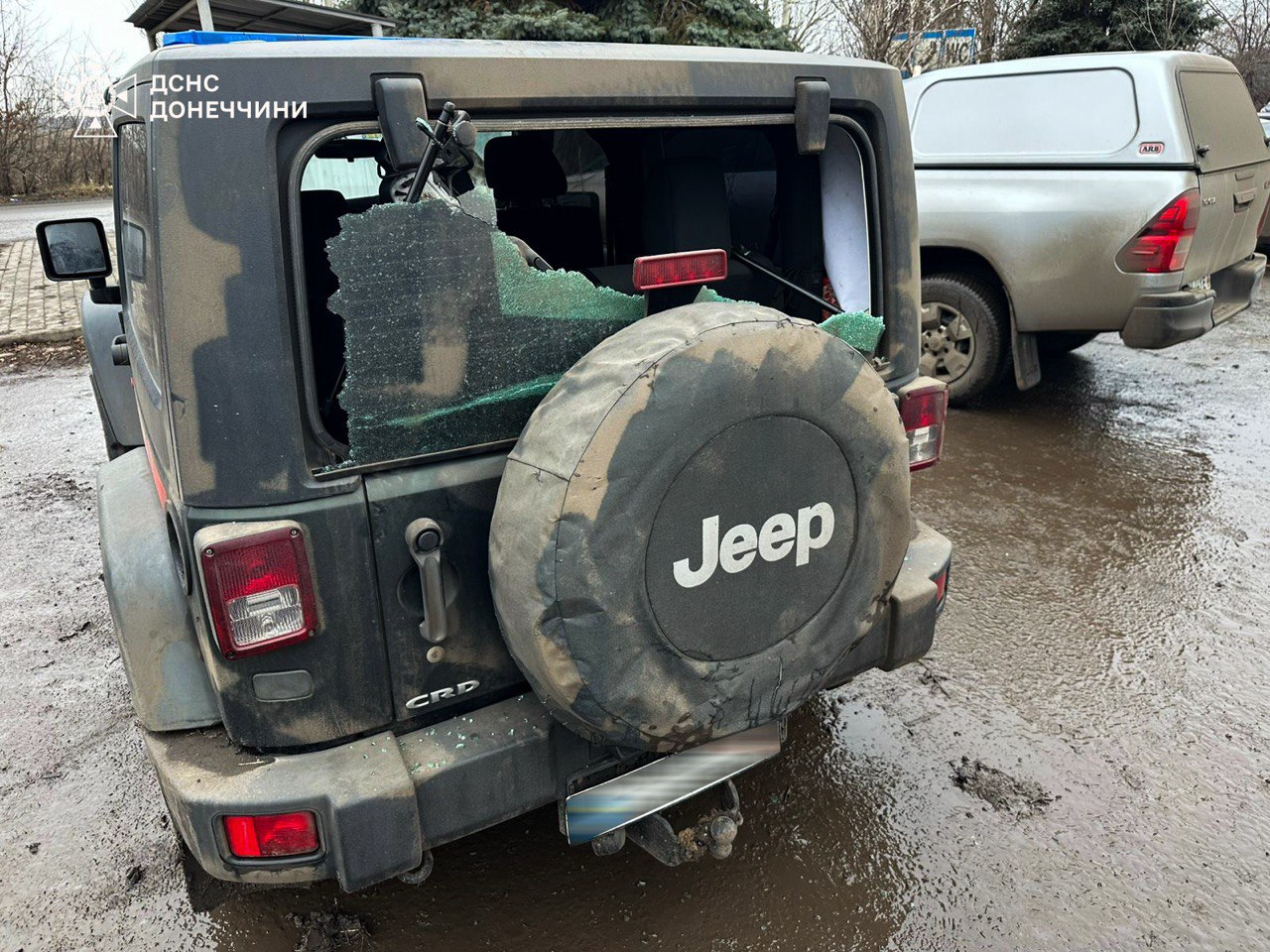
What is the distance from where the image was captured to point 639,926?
2.43 meters

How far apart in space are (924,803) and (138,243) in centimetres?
265

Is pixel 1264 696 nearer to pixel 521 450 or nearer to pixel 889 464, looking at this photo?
pixel 889 464

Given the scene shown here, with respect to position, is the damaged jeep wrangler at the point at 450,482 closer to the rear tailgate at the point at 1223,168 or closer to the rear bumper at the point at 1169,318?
the rear bumper at the point at 1169,318

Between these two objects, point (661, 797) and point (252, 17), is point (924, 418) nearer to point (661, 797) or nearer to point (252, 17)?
point (661, 797)

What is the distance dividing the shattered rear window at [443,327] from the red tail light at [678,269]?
0.16 metres

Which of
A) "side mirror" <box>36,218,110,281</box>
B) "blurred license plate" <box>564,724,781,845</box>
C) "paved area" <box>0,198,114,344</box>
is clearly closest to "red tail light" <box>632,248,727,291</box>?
"blurred license plate" <box>564,724,781,845</box>

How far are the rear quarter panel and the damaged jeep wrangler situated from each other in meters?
3.78

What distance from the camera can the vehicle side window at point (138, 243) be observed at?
178 cm

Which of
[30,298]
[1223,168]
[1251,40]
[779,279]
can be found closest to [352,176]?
[779,279]

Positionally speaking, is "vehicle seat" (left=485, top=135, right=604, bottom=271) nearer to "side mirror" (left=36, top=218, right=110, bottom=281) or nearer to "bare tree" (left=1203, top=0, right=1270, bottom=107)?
"side mirror" (left=36, top=218, right=110, bottom=281)

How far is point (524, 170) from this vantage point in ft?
11.1

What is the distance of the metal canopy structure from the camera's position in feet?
23.4

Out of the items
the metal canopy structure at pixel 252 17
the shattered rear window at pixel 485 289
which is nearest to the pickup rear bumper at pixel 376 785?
the shattered rear window at pixel 485 289

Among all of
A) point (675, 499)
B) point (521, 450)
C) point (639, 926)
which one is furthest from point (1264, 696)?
point (521, 450)
